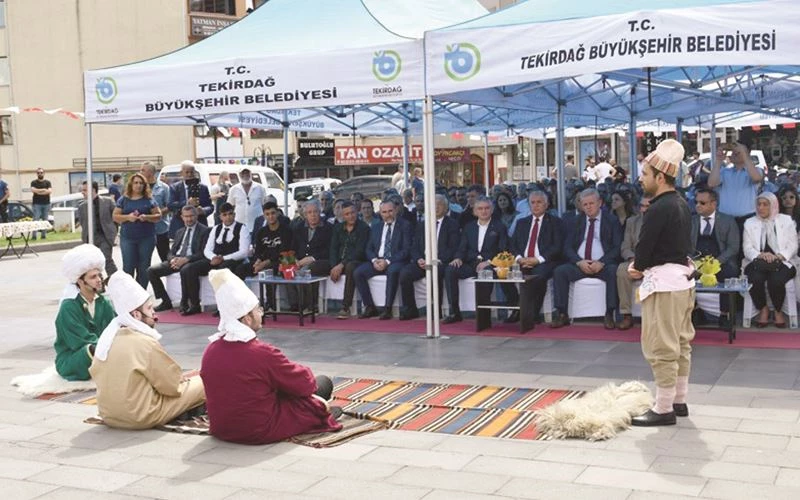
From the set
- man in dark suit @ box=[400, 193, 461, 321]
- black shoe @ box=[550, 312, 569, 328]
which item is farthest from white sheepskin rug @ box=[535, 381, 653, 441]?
man in dark suit @ box=[400, 193, 461, 321]

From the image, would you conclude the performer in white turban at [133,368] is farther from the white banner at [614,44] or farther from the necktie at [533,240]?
the necktie at [533,240]

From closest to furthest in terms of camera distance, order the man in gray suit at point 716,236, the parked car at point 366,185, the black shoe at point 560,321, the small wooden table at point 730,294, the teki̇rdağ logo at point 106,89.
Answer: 1. the small wooden table at point 730,294
2. the man in gray suit at point 716,236
3. the black shoe at point 560,321
4. the teki̇rdağ logo at point 106,89
5. the parked car at point 366,185

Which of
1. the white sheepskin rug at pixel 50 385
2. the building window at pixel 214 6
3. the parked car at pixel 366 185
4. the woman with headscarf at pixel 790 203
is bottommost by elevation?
the white sheepskin rug at pixel 50 385

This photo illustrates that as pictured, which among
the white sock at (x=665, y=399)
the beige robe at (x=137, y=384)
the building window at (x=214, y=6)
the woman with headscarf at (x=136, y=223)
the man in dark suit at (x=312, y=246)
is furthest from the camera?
the building window at (x=214, y=6)

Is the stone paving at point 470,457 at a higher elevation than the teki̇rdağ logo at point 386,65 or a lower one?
lower

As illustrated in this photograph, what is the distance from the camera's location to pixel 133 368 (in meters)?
6.51

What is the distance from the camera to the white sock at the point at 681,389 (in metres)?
6.43

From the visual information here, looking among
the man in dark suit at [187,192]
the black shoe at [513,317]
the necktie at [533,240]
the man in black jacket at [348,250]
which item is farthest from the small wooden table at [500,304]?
the man in dark suit at [187,192]

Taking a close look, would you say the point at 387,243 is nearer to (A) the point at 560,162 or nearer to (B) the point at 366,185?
(A) the point at 560,162

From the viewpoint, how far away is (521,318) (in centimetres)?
1016

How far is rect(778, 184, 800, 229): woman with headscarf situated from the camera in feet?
33.3

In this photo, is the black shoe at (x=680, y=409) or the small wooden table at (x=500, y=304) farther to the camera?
the small wooden table at (x=500, y=304)

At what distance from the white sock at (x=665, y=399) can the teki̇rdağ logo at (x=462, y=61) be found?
4041 millimetres

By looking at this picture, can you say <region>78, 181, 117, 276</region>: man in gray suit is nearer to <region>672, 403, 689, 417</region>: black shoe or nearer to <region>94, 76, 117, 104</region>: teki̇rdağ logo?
<region>94, 76, 117, 104</region>: teki̇rdağ logo
